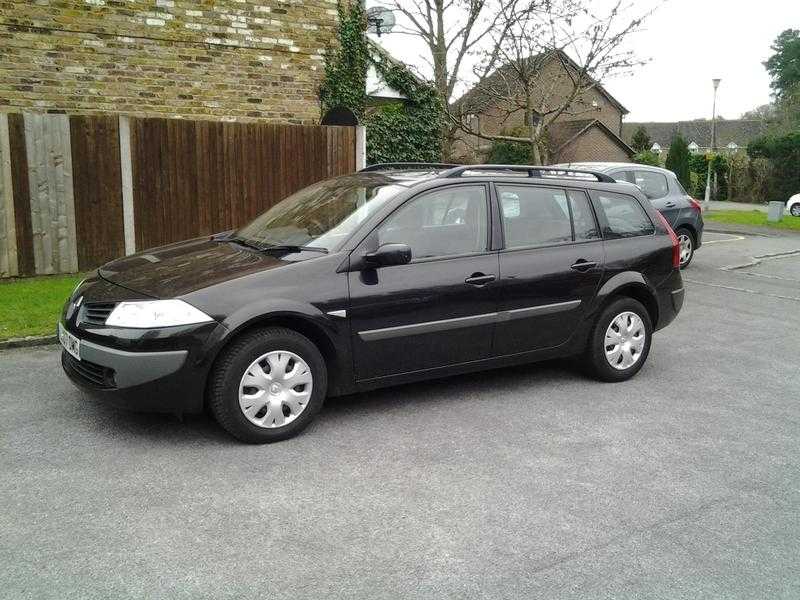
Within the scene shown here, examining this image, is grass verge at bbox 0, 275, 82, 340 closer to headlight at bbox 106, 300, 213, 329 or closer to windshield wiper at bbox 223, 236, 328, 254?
windshield wiper at bbox 223, 236, 328, 254

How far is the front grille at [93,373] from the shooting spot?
183 inches

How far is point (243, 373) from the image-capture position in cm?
471

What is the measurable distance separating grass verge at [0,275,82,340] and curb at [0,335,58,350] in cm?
7

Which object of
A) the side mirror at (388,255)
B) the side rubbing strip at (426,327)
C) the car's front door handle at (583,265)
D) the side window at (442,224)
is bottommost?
the side rubbing strip at (426,327)

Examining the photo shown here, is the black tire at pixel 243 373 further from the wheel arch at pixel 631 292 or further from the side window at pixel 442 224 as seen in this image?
the wheel arch at pixel 631 292

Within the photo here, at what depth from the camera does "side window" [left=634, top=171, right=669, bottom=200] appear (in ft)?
41.3

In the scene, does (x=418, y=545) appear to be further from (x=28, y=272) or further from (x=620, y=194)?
(x=28, y=272)

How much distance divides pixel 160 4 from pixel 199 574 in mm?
10750

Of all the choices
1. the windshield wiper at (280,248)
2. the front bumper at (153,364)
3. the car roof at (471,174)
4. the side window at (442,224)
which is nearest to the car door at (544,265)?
the car roof at (471,174)

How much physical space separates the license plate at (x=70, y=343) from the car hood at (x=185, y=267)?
0.45 metres

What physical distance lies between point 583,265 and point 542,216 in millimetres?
509

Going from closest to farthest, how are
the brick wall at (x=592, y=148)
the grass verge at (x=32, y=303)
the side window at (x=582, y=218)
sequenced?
the side window at (x=582, y=218), the grass verge at (x=32, y=303), the brick wall at (x=592, y=148)

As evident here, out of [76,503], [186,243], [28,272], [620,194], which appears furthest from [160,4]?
[76,503]

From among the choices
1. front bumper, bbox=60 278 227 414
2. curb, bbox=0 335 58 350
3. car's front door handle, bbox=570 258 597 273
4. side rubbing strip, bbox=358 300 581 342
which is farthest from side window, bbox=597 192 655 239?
curb, bbox=0 335 58 350
